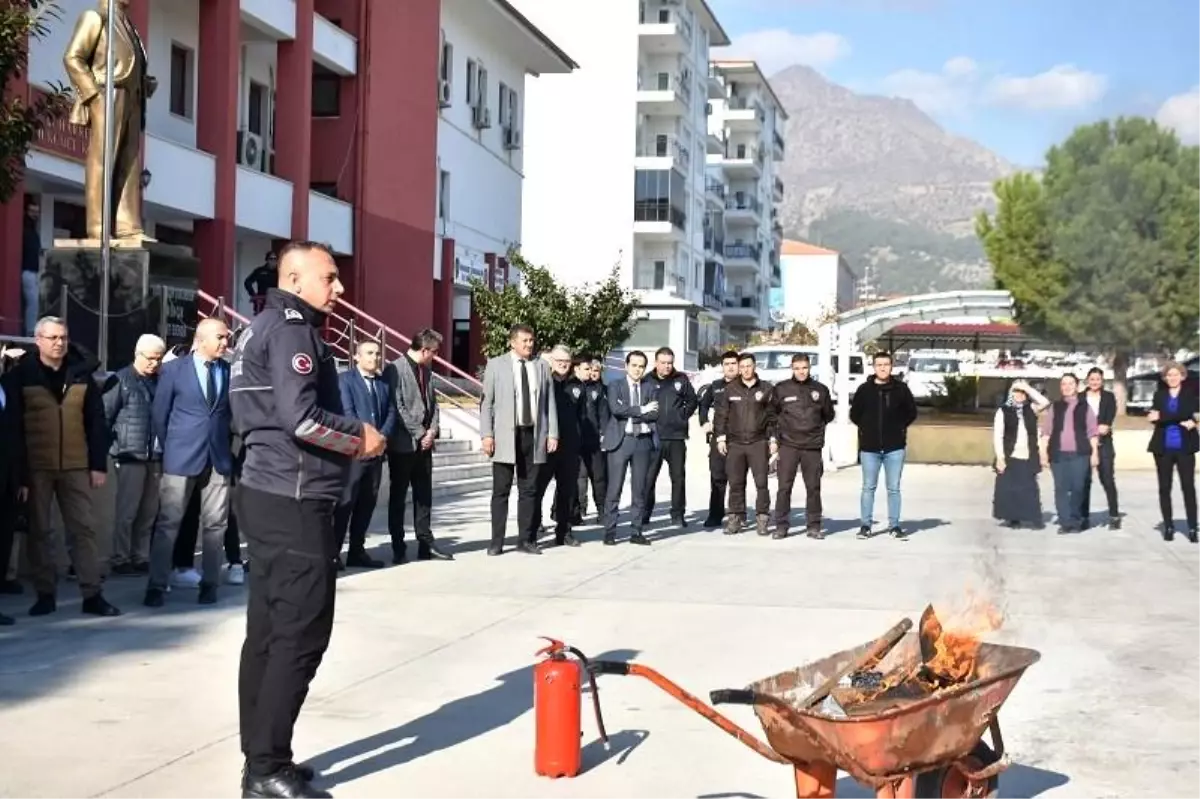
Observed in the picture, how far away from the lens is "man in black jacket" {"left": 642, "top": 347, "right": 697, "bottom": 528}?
51.2ft

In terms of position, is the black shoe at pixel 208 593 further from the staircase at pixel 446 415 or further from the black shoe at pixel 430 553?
the staircase at pixel 446 415

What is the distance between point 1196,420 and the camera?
15109 millimetres

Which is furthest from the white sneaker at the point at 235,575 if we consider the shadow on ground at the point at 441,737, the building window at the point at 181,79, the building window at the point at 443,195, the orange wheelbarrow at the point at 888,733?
the building window at the point at 443,195

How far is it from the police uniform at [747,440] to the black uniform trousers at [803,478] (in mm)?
291

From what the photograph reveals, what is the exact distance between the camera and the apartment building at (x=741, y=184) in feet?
287

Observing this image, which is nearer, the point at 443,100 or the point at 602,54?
the point at 443,100

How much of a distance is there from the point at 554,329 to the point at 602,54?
3759cm

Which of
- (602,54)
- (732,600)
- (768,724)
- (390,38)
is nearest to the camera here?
(768,724)

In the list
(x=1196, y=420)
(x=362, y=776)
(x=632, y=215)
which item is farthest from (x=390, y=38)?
(x=632, y=215)

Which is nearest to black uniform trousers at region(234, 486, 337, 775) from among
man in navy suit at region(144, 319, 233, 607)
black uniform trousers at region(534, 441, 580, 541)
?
man in navy suit at region(144, 319, 233, 607)

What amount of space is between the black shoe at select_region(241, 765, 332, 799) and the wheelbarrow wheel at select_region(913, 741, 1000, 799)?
2207 mm

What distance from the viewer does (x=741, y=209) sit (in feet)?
291

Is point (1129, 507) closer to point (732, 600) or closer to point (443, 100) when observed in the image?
point (732, 600)

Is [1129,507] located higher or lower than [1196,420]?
lower
